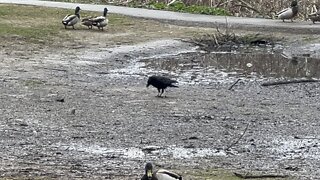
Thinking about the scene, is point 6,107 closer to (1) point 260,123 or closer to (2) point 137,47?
(1) point 260,123

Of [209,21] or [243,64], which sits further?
[209,21]

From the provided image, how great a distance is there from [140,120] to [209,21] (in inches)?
647

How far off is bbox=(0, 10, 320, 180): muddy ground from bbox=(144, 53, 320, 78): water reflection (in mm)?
144

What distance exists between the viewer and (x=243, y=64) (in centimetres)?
2234

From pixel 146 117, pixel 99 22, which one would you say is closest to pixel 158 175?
pixel 146 117

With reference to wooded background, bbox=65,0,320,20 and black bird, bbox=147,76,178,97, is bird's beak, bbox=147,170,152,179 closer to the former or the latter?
black bird, bbox=147,76,178,97

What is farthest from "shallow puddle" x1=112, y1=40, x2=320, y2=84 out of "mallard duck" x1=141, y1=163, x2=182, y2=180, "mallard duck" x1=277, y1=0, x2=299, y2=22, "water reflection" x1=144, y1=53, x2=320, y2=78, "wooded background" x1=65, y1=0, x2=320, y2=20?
"mallard duck" x1=141, y1=163, x2=182, y2=180

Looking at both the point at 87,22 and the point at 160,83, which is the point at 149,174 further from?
the point at 87,22

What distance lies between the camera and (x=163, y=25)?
2891 centimetres

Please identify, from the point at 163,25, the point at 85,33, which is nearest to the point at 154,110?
the point at 85,33

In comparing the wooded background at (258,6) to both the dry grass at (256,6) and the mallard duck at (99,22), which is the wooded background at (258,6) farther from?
the mallard duck at (99,22)

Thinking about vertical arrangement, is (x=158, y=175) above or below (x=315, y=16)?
above

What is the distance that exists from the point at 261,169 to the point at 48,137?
11.0 ft

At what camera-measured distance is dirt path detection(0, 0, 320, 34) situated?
91.5 ft
